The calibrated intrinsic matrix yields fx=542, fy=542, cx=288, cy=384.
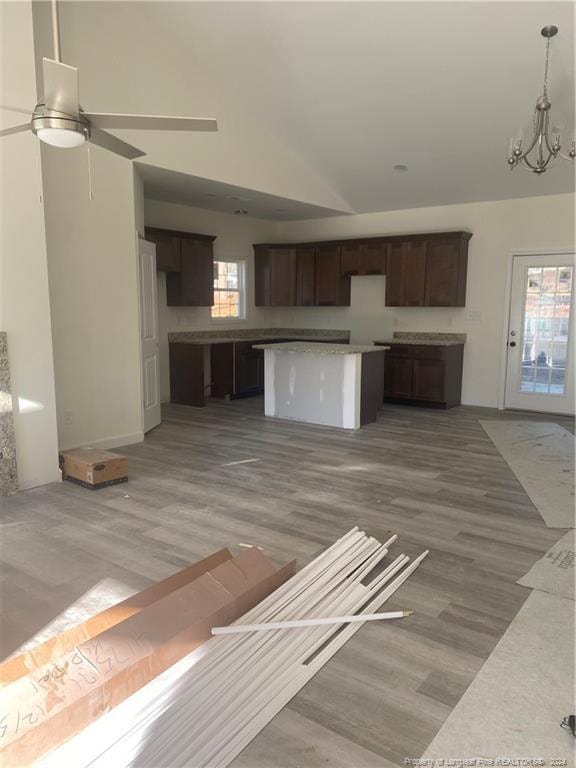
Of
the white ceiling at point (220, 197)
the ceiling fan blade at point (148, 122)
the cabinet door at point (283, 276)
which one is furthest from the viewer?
the cabinet door at point (283, 276)

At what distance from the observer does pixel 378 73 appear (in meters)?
4.97

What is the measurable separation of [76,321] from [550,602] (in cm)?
421

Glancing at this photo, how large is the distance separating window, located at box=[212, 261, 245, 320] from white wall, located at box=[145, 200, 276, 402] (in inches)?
4.2

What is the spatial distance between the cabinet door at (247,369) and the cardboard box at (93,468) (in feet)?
11.8

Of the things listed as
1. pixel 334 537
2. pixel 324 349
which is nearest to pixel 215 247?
pixel 324 349

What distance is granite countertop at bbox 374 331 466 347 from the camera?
7211mm

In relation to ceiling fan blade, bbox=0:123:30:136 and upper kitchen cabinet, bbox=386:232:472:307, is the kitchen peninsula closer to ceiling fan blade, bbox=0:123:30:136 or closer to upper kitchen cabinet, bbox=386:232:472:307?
upper kitchen cabinet, bbox=386:232:472:307

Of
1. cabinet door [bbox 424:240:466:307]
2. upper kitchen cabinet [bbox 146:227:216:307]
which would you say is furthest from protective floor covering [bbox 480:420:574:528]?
upper kitchen cabinet [bbox 146:227:216:307]

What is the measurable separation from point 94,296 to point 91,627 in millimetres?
3493

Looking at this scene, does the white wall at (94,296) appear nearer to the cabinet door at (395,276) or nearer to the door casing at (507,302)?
the cabinet door at (395,276)

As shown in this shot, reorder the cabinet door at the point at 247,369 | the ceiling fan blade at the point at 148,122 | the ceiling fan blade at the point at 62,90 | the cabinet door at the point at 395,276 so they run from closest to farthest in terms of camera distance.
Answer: the ceiling fan blade at the point at 62,90 → the ceiling fan blade at the point at 148,122 → the cabinet door at the point at 395,276 → the cabinet door at the point at 247,369

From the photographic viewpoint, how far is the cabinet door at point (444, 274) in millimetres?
7102

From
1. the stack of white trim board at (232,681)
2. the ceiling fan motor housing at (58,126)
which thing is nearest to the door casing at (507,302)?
the stack of white trim board at (232,681)

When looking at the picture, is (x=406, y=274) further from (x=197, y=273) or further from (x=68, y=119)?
(x=68, y=119)
